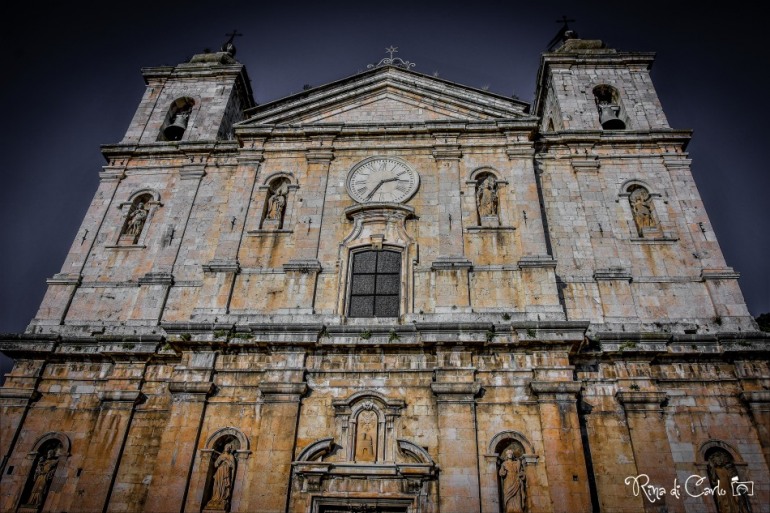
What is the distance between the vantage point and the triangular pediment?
665 inches

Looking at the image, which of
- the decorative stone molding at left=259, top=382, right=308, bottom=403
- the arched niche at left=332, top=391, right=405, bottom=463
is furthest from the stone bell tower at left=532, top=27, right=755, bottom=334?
the decorative stone molding at left=259, top=382, right=308, bottom=403

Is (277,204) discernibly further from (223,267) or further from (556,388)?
(556,388)

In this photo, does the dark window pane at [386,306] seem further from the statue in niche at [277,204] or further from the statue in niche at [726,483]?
the statue in niche at [726,483]

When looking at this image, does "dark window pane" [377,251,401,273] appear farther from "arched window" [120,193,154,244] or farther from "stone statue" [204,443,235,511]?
"arched window" [120,193,154,244]

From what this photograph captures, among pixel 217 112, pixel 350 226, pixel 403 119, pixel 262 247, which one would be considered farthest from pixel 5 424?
pixel 403 119

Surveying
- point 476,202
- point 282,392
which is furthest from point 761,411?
point 282,392

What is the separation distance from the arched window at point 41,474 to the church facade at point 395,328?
65 millimetres

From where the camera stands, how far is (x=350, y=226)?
48.4 feet

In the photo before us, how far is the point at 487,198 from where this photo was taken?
1496 centimetres

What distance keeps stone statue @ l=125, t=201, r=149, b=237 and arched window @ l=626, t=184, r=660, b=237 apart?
14.5m

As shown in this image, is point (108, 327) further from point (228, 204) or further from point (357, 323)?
point (357, 323)

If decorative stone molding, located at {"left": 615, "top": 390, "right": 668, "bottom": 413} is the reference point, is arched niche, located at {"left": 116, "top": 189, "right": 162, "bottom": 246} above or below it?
above

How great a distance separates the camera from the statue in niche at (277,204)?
603 inches

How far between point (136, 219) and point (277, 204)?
4522 millimetres
